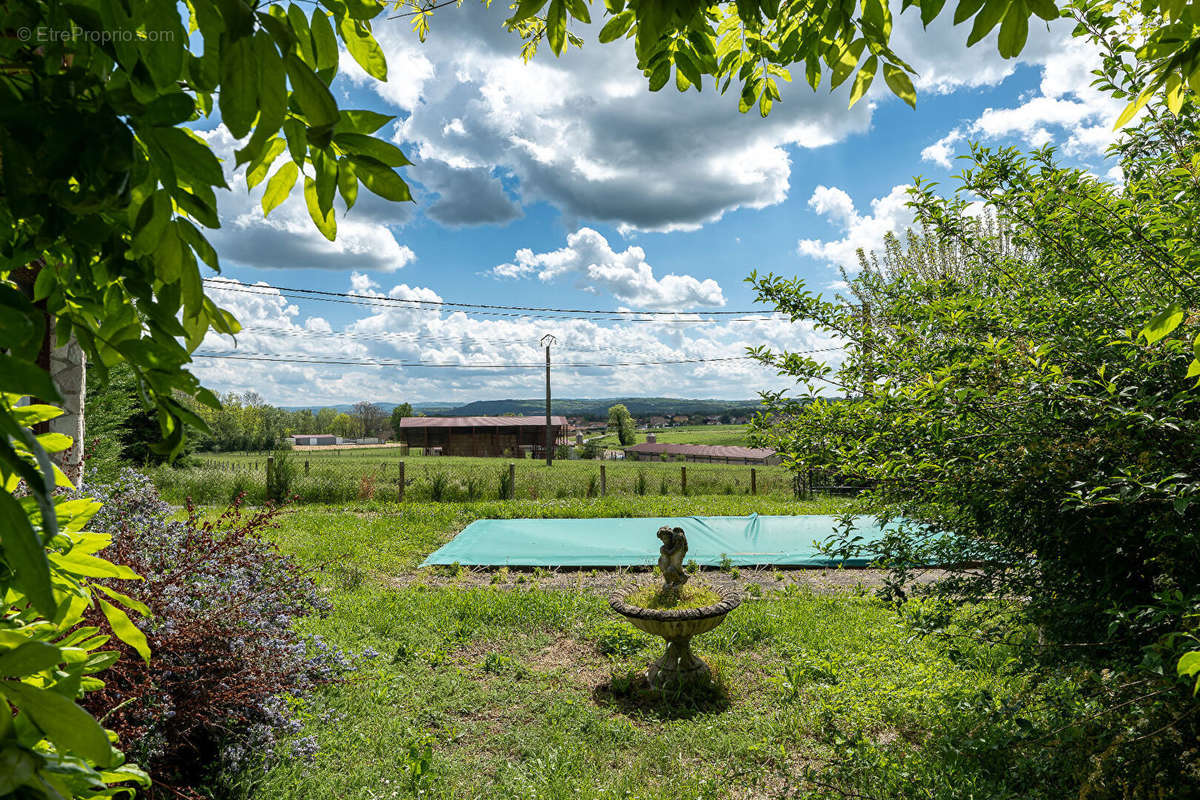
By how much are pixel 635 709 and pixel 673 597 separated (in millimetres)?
908

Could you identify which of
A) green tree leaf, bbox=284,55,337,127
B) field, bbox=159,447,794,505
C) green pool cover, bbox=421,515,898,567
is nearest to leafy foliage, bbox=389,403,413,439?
field, bbox=159,447,794,505

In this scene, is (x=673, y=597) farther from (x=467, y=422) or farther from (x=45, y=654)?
(x=467, y=422)

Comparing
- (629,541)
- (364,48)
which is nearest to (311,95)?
(364,48)

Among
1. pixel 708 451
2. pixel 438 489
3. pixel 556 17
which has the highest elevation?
pixel 556 17

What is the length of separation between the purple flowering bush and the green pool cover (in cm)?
549

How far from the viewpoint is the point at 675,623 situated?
16.1ft

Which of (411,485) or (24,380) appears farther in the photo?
(411,485)

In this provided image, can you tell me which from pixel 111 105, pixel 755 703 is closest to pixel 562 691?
pixel 755 703

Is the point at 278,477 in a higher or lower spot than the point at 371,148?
lower

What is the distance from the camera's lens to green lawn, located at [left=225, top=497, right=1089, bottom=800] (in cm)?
346

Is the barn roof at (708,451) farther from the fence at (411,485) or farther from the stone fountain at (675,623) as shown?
the stone fountain at (675,623)

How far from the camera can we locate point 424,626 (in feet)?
20.9

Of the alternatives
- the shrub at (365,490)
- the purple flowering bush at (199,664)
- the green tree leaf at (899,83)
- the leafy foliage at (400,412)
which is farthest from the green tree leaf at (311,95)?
the leafy foliage at (400,412)

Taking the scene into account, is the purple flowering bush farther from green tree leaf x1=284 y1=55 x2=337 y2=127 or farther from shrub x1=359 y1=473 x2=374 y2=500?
shrub x1=359 y1=473 x2=374 y2=500
